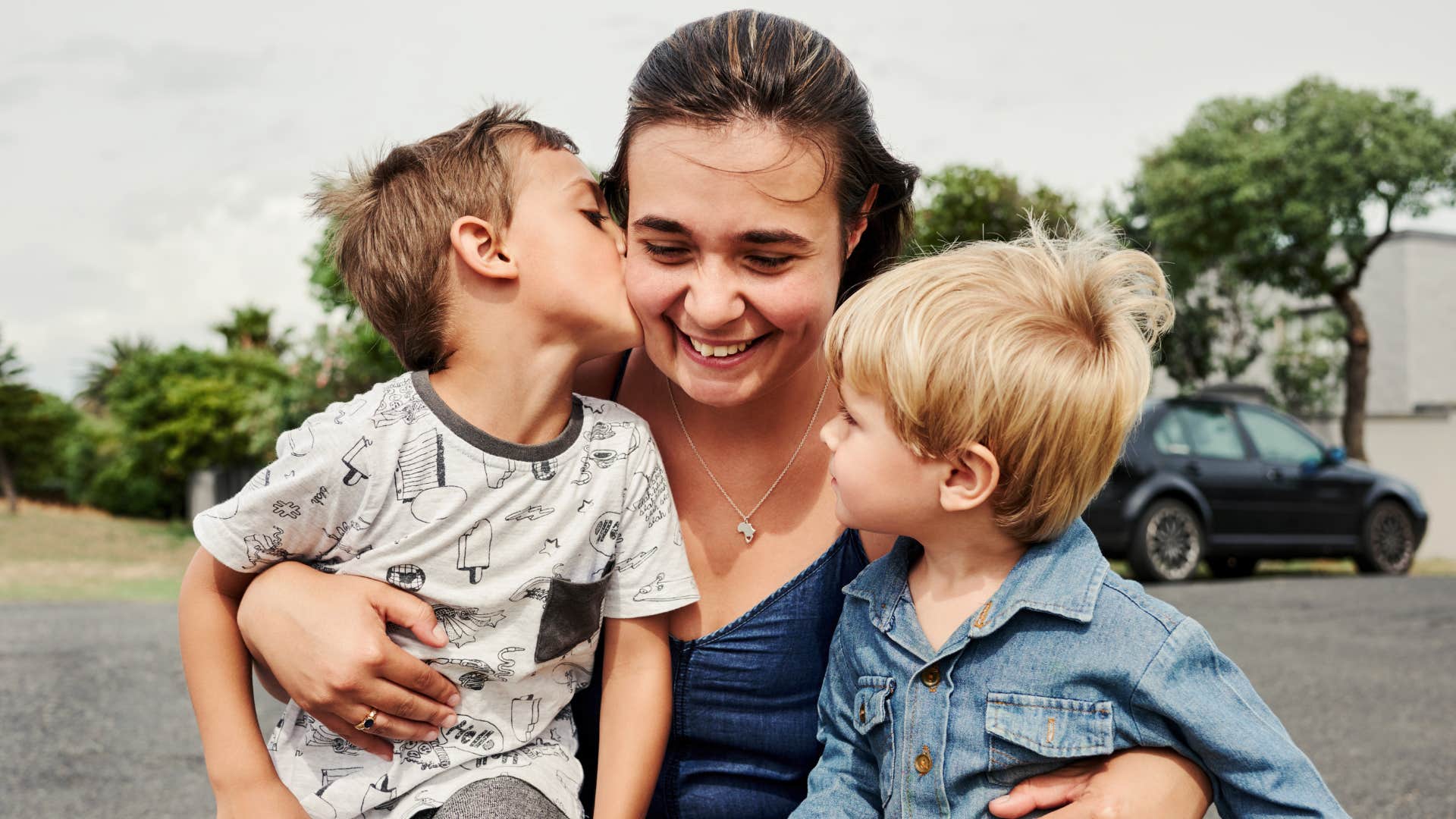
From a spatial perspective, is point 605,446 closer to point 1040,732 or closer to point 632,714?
point 632,714

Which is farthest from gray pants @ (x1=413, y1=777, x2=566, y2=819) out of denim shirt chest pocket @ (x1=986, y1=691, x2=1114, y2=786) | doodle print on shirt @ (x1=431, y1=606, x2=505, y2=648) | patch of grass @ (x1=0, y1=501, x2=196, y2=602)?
patch of grass @ (x1=0, y1=501, x2=196, y2=602)

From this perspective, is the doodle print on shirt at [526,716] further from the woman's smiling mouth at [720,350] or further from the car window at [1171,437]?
the car window at [1171,437]

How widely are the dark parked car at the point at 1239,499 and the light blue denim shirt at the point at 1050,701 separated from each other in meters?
7.73

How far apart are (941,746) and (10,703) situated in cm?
629

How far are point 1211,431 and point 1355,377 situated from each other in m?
8.98

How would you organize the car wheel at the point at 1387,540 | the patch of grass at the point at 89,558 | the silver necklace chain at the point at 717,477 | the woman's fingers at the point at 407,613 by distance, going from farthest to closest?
1. the patch of grass at the point at 89,558
2. the car wheel at the point at 1387,540
3. the silver necklace chain at the point at 717,477
4. the woman's fingers at the point at 407,613

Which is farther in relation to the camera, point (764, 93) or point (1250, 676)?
point (1250, 676)

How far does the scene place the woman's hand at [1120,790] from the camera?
1479 mm

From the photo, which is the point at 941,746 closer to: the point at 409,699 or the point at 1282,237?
the point at 409,699

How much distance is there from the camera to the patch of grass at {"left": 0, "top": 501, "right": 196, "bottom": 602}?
12.6m

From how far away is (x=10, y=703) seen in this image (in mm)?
6129

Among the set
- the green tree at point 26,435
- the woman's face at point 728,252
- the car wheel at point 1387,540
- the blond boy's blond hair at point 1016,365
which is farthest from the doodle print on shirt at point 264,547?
the green tree at point 26,435

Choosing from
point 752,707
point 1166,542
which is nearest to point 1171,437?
point 1166,542

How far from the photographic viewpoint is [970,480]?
5.20 feet
